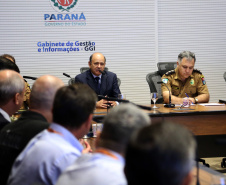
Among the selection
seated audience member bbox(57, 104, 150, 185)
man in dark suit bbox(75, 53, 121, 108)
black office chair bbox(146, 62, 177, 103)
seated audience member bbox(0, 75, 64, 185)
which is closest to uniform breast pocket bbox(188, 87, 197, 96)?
black office chair bbox(146, 62, 177, 103)

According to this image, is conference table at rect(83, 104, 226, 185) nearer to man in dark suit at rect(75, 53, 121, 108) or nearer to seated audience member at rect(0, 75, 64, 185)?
man in dark suit at rect(75, 53, 121, 108)

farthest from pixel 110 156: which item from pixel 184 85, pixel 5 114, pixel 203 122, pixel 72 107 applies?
pixel 184 85

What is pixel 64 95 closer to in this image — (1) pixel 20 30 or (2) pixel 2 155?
(2) pixel 2 155

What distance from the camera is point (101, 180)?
1262 mm

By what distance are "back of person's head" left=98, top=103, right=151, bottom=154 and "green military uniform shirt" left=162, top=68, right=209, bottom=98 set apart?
13.4ft

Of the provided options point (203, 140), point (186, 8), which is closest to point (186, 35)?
point (186, 8)

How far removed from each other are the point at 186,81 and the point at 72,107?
387cm

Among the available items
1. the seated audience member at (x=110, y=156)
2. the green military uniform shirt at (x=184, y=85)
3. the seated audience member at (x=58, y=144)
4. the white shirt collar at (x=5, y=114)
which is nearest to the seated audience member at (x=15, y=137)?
the seated audience member at (x=58, y=144)

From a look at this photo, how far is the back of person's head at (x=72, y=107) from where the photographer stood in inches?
70.6

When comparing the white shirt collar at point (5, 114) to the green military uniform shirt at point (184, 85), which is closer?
the white shirt collar at point (5, 114)

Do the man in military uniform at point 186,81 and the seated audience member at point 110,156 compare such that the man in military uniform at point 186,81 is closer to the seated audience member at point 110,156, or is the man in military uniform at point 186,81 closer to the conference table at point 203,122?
the conference table at point 203,122

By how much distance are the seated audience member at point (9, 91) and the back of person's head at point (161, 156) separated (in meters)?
1.85

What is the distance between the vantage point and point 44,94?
7.82ft

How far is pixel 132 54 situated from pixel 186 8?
1428 mm
